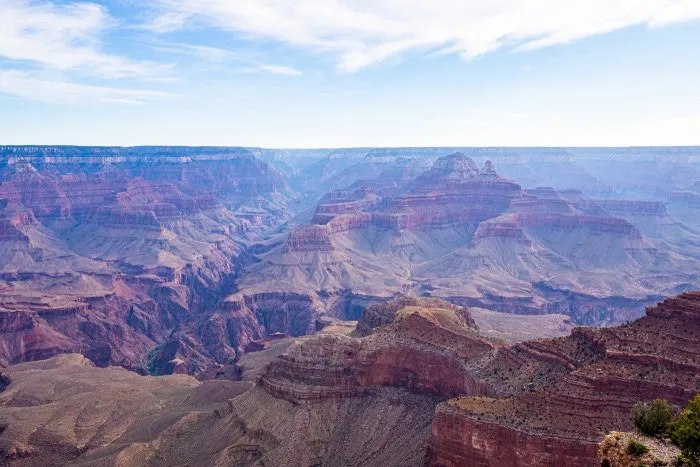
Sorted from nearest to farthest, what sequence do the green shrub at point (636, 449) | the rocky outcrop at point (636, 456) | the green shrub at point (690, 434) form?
the green shrub at point (690, 434), the rocky outcrop at point (636, 456), the green shrub at point (636, 449)

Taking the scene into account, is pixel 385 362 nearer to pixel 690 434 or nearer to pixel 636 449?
pixel 636 449

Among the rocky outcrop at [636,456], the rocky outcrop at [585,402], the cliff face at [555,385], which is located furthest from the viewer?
the cliff face at [555,385]

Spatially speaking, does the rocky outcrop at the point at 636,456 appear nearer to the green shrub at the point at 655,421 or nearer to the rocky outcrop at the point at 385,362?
the green shrub at the point at 655,421

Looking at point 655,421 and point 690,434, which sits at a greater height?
point 690,434

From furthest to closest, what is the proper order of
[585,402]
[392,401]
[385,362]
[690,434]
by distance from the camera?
[385,362] → [392,401] → [585,402] → [690,434]

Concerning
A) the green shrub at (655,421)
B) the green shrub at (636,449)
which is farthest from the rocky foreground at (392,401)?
→ the green shrub at (636,449)

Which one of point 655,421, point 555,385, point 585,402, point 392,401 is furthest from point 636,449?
point 392,401

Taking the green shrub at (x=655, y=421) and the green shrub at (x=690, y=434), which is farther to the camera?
the green shrub at (x=655, y=421)
